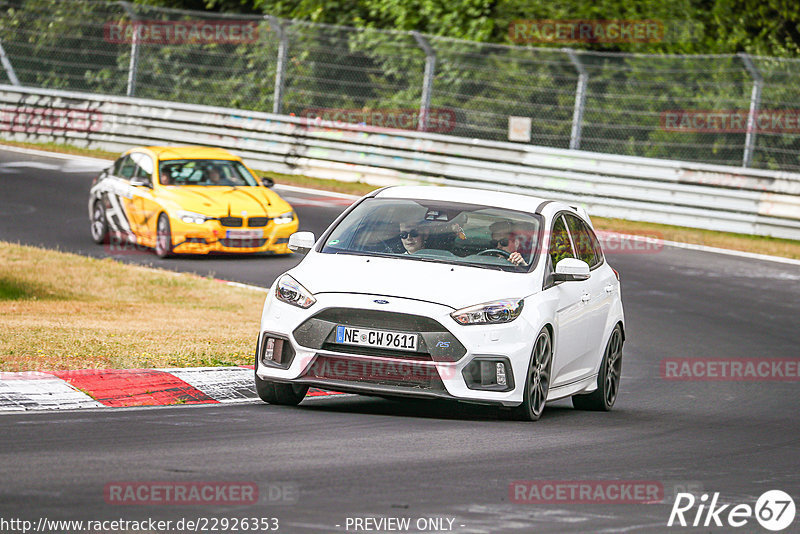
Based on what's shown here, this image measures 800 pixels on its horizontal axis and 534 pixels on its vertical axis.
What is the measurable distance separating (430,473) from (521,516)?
959 millimetres

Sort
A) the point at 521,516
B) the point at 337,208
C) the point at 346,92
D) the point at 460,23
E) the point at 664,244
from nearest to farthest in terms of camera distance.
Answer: the point at 521,516 < the point at 664,244 < the point at 337,208 < the point at 346,92 < the point at 460,23

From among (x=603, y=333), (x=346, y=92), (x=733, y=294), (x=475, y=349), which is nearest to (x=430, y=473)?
(x=475, y=349)

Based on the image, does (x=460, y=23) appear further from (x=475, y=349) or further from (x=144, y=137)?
(x=475, y=349)

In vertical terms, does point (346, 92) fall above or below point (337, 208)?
above

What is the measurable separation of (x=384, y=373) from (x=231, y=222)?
10.7 meters

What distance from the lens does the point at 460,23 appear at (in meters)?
30.5

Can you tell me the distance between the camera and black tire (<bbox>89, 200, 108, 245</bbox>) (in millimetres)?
20516

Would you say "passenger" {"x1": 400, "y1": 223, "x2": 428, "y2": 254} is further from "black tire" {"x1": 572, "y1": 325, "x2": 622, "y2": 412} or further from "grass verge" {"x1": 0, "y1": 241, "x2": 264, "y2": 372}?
"grass verge" {"x1": 0, "y1": 241, "x2": 264, "y2": 372}

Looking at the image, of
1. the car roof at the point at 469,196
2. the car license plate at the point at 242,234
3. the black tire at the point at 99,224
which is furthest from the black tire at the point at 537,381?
the black tire at the point at 99,224

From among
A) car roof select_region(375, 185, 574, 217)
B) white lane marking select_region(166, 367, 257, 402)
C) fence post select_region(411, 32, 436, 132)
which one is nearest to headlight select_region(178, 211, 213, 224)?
fence post select_region(411, 32, 436, 132)

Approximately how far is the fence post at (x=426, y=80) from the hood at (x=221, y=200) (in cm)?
706

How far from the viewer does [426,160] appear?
26141 millimetres

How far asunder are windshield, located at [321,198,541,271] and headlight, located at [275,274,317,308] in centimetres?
60

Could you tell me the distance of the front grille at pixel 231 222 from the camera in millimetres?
19406
